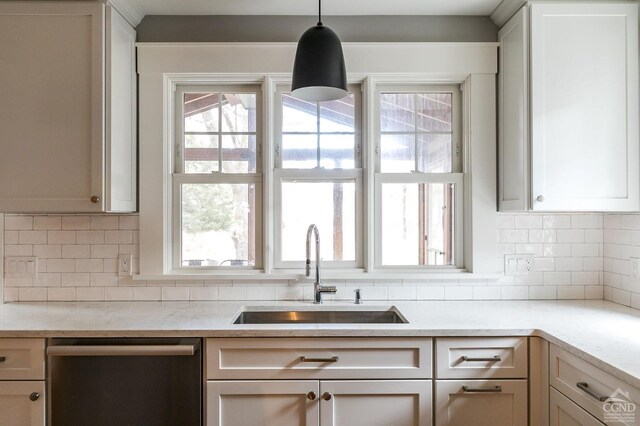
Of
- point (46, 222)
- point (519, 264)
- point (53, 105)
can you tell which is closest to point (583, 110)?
point (519, 264)

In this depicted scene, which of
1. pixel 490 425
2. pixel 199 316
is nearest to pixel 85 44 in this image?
pixel 199 316

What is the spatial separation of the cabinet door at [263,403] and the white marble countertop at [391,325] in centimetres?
21

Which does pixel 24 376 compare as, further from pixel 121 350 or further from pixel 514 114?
pixel 514 114

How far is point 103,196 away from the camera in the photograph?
6.41 ft

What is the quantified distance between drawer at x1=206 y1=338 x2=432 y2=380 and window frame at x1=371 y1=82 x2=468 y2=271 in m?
0.65

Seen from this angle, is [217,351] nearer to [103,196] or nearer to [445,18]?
[103,196]

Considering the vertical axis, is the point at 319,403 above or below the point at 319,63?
below

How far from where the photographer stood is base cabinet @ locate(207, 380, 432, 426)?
172 centimetres

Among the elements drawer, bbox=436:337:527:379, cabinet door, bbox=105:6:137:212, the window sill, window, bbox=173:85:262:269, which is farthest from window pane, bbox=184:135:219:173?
drawer, bbox=436:337:527:379

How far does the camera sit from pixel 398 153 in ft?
7.77

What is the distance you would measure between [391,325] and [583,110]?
4.50ft

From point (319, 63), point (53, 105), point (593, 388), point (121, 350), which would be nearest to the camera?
point (593, 388)

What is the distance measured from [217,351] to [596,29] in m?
2.30

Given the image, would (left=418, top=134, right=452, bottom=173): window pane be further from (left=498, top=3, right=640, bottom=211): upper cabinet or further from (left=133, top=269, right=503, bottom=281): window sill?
(left=133, top=269, right=503, bottom=281): window sill
